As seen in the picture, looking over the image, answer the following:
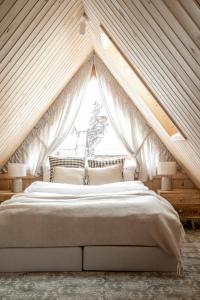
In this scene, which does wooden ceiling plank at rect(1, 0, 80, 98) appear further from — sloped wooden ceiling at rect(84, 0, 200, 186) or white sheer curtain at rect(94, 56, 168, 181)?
white sheer curtain at rect(94, 56, 168, 181)

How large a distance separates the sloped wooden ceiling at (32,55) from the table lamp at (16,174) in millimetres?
199

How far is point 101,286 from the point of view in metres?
2.61

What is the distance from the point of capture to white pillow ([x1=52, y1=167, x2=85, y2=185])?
4574 mm

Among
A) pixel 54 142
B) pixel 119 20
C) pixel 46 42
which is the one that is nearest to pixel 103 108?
pixel 54 142

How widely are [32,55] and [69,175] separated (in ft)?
6.85

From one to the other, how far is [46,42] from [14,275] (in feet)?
6.56

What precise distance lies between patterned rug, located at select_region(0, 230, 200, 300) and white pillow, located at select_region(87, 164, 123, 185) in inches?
71.5

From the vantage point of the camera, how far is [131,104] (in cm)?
506

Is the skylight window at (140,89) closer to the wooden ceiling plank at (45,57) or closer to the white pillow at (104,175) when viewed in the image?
the wooden ceiling plank at (45,57)

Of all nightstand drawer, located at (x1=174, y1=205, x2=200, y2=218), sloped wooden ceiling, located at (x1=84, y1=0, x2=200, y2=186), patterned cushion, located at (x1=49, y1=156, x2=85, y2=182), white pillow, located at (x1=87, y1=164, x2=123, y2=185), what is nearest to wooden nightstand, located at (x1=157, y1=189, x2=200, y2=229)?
nightstand drawer, located at (x1=174, y1=205, x2=200, y2=218)

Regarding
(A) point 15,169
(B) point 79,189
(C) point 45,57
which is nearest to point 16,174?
(A) point 15,169

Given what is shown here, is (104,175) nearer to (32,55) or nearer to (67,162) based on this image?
(67,162)

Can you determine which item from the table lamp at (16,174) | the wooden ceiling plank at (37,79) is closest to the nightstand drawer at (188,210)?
the table lamp at (16,174)

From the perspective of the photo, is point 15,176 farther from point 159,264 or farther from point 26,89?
point 159,264
